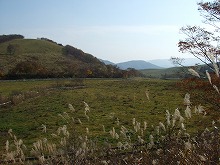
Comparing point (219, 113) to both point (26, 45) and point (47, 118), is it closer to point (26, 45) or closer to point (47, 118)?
point (47, 118)

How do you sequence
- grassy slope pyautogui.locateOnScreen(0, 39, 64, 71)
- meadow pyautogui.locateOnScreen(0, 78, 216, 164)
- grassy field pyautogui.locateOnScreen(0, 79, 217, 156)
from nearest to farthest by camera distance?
meadow pyautogui.locateOnScreen(0, 78, 216, 164)
grassy field pyautogui.locateOnScreen(0, 79, 217, 156)
grassy slope pyautogui.locateOnScreen(0, 39, 64, 71)

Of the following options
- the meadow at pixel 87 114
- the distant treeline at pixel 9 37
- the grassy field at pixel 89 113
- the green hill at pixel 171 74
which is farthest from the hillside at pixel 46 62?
the grassy field at pixel 89 113

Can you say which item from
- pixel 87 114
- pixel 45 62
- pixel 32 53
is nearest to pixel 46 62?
pixel 45 62

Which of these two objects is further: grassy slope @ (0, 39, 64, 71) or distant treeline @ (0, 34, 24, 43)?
distant treeline @ (0, 34, 24, 43)

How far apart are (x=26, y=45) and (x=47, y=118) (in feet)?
326

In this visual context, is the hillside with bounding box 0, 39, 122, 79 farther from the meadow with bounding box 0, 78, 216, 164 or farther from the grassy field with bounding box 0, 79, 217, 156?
the grassy field with bounding box 0, 79, 217, 156

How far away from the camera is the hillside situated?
63.3m

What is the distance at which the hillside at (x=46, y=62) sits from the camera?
63.3 metres

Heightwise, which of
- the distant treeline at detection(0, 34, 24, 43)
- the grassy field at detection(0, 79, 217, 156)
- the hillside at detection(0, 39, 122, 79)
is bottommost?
the grassy field at detection(0, 79, 217, 156)

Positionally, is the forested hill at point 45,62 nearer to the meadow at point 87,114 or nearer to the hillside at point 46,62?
the hillside at point 46,62

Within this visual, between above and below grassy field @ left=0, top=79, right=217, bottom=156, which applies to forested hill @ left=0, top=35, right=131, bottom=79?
above

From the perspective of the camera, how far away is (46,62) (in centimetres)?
9469

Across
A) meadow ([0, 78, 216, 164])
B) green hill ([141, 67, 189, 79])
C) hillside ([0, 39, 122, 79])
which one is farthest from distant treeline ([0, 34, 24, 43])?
meadow ([0, 78, 216, 164])

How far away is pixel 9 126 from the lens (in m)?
23.4
